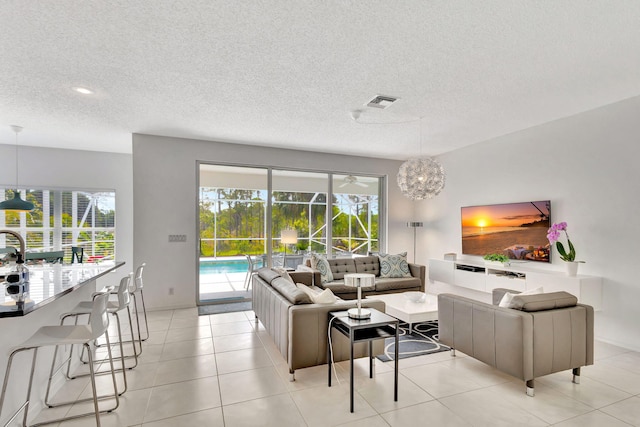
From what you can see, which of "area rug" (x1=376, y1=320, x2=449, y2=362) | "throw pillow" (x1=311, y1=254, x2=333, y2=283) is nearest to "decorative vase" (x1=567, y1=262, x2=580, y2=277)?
"area rug" (x1=376, y1=320, x2=449, y2=362)

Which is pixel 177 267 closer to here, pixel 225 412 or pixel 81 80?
pixel 81 80

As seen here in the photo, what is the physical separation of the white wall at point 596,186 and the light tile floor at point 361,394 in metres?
0.65

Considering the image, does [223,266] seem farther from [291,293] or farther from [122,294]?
[291,293]

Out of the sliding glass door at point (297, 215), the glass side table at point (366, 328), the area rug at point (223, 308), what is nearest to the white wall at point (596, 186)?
the glass side table at point (366, 328)

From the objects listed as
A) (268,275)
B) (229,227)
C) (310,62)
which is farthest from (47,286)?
(229,227)

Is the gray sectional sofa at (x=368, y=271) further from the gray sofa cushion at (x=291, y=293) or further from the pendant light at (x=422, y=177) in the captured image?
the pendant light at (x=422, y=177)

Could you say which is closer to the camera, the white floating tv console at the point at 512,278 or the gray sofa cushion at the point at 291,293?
the gray sofa cushion at the point at 291,293

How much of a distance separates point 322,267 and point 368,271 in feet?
3.22

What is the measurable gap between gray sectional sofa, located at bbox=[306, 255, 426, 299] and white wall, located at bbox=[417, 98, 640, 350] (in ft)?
6.02

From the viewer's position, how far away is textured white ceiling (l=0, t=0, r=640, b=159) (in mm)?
2123

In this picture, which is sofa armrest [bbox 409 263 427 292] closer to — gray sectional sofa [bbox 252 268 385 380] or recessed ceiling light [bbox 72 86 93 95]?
gray sectional sofa [bbox 252 268 385 380]

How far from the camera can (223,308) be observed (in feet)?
16.9

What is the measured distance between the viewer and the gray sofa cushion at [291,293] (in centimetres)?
287

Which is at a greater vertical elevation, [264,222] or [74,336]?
[264,222]
